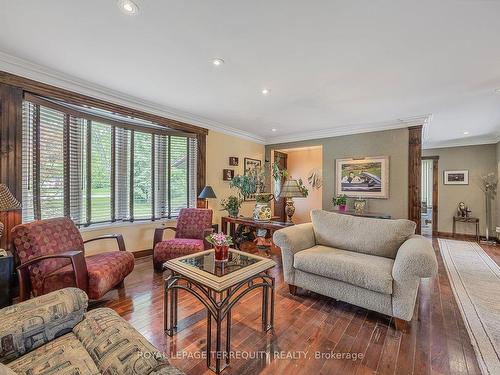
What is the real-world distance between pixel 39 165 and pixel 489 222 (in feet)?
27.9

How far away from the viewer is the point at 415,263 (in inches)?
71.0

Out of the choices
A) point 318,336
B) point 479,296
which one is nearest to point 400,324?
point 318,336

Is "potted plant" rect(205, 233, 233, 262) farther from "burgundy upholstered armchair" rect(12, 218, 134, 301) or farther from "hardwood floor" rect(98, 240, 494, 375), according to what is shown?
"burgundy upholstered armchair" rect(12, 218, 134, 301)

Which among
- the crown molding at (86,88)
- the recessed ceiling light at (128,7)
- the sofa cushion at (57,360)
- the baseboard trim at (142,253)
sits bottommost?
the baseboard trim at (142,253)

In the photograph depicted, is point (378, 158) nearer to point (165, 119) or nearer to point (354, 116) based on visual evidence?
point (354, 116)

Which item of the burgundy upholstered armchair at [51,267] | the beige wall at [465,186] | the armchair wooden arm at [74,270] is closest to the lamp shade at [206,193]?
the burgundy upholstered armchair at [51,267]

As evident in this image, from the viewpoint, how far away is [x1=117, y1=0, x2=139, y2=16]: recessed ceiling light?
1600 millimetres

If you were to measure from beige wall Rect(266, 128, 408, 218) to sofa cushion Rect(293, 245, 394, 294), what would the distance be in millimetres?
2291

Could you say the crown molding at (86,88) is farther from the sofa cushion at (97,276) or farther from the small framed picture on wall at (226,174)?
the sofa cushion at (97,276)

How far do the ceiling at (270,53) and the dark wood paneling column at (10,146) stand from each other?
291 mm

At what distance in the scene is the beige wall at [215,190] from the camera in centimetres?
335

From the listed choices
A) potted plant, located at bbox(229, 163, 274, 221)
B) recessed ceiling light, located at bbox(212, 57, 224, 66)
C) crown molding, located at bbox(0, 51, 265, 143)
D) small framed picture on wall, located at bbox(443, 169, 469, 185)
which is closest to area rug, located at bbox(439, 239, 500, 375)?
small framed picture on wall, located at bbox(443, 169, 469, 185)

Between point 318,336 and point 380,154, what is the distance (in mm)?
3566

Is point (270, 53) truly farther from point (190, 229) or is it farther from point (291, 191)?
point (190, 229)
